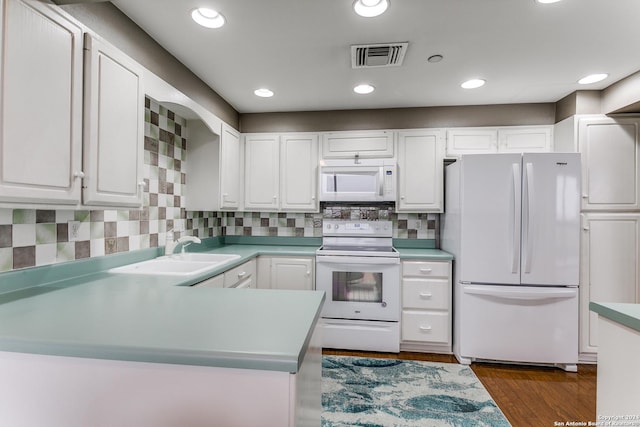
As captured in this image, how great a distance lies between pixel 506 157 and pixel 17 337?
9.43ft

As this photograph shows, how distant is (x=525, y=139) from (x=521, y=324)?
5.47ft

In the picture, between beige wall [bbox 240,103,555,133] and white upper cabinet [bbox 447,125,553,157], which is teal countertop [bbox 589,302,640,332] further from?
beige wall [bbox 240,103,555,133]

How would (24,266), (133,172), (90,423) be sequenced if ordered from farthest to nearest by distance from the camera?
(133,172) < (24,266) < (90,423)

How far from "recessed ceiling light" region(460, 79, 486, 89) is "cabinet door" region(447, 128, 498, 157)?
1.63 feet

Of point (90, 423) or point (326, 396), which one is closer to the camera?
point (90, 423)

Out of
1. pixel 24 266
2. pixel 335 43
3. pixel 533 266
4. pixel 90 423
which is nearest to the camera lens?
pixel 90 423

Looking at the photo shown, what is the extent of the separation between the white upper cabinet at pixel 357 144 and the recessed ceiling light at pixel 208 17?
1.57m

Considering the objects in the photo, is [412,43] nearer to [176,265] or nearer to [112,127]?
[112,127]

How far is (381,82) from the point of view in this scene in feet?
8.16

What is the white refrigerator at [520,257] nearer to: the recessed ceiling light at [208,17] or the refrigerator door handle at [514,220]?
the refrigerator door handle at [514,220]

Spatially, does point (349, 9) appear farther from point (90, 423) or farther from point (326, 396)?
point (326, 396)

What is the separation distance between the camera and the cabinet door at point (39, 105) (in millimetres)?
983

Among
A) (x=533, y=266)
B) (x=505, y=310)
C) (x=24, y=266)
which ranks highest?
(x=24, y=266)

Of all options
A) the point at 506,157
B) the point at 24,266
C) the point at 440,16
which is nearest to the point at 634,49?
the point at 506,157
